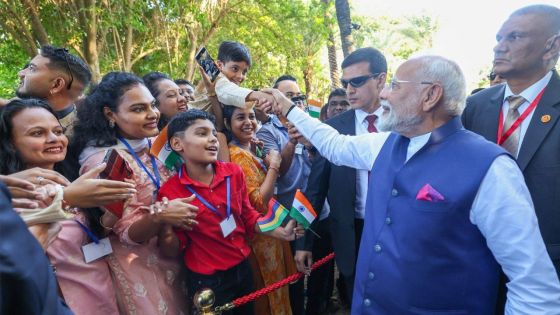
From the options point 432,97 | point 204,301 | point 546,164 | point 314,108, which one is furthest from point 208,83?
point 546,164

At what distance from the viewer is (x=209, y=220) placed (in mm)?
2438

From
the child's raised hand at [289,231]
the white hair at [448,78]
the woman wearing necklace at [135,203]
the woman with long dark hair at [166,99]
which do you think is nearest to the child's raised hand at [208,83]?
the woman with long dark hair at [166,99]

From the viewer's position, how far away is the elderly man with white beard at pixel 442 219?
1407 mm

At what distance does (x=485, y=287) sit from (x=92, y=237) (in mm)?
2047

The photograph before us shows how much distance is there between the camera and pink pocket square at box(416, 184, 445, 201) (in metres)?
1.51

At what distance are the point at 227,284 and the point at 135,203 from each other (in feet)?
2.67

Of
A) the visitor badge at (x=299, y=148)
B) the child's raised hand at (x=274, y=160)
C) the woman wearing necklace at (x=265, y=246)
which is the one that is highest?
the child's raised hand at (x=274, y=160)

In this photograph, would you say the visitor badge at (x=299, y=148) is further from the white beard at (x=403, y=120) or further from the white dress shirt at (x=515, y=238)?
the white dress shirt at (x=515, y=238)

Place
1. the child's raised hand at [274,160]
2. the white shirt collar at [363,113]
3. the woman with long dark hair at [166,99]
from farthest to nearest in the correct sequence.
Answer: the woman with long dark hair at [166,99]
the child's raised hand at [274,160]
the white shirt collar at [363,113]

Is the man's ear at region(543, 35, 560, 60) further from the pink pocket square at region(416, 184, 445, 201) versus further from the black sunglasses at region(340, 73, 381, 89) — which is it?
the pink pocket square at region(416, 184, 445, 201)

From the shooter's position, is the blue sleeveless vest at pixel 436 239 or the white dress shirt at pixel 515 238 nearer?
the white dress shirt at pixel 515 238

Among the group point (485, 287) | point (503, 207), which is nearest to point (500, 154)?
point (503, 207)

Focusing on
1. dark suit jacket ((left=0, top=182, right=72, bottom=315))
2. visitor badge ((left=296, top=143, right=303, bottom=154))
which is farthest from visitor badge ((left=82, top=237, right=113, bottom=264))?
visitor badge ((left=296, top=143, right=303, bottom=154))

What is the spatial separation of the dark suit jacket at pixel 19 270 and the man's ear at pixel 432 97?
5.25 feet
